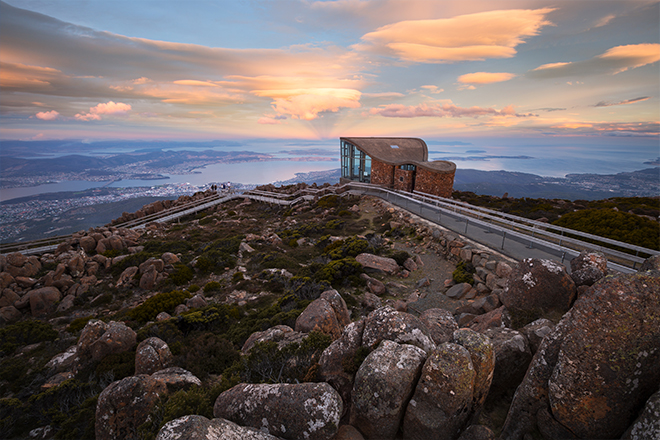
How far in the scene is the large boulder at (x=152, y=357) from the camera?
636cm

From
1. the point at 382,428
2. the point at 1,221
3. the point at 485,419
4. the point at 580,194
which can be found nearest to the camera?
the point at 382,428

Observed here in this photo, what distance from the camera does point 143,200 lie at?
85625 millimetres

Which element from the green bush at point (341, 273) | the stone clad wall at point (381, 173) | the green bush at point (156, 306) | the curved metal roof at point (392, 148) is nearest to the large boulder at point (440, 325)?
the green bush at point (341, 273)

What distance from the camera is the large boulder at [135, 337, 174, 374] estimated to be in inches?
250

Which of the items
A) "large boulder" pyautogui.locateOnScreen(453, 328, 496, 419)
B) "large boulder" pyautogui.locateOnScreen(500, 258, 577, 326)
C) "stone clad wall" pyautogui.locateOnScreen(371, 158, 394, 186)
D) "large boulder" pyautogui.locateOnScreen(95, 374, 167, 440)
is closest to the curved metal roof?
"stone clad wall" pyautogui.locateOnScreen(371, 158, 394, 186)

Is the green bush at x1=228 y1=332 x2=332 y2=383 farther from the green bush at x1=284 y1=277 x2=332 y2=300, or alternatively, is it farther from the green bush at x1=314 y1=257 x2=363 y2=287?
the green bush at x1=314 y1=257 x2=363 y2=287

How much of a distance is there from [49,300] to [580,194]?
130471 mm

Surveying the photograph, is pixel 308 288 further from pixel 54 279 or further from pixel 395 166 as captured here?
pixel 395 166

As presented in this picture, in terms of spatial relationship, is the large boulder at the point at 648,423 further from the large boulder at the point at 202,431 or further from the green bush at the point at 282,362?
the green bush at the point at 282,362

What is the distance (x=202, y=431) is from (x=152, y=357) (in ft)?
15.5

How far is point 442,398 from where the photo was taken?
3424mm

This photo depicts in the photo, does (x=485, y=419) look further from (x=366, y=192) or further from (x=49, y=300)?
(x=366, y=192)

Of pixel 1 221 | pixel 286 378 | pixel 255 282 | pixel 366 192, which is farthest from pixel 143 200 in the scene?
pixel 286 378

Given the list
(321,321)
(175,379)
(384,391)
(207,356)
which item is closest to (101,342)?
(207,356)
